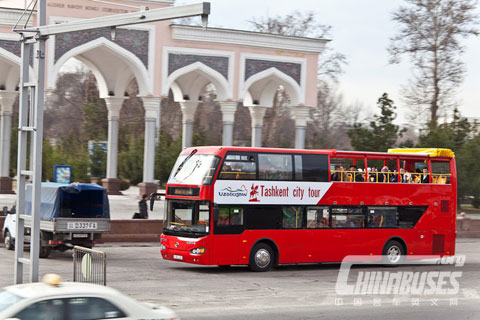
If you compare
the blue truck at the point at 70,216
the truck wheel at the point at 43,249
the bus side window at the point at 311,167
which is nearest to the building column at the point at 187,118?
the blue truck at the point at 70,216

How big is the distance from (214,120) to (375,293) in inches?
2189

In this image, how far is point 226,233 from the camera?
20016 mm

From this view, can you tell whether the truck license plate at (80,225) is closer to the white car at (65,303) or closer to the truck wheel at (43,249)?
the truck wheel at (43,249)

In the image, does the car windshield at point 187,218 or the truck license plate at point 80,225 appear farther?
the truck license plate at point 80,225

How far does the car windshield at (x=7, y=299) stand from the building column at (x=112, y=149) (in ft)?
98.9

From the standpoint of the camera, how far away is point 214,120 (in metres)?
72.5

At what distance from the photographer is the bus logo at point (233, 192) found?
19858 mm

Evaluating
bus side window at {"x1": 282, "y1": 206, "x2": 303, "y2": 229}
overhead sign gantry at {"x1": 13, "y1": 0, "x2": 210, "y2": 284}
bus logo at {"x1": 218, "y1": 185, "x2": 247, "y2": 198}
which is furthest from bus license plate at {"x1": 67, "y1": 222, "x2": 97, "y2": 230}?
overhead sign gantry at {"x1": 13, "y1": 0, "x2": 210, "y2": 284}

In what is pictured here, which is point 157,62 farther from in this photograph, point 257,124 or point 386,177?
point 386,177

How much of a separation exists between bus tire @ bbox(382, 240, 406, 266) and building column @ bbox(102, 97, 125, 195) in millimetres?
19216

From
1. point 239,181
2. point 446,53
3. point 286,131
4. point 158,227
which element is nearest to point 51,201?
point 239,181

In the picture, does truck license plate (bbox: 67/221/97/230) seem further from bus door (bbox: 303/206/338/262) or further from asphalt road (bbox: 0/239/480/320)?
bus door (bbox: 303/206/338/262)

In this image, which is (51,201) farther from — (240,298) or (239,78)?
(239,78)
